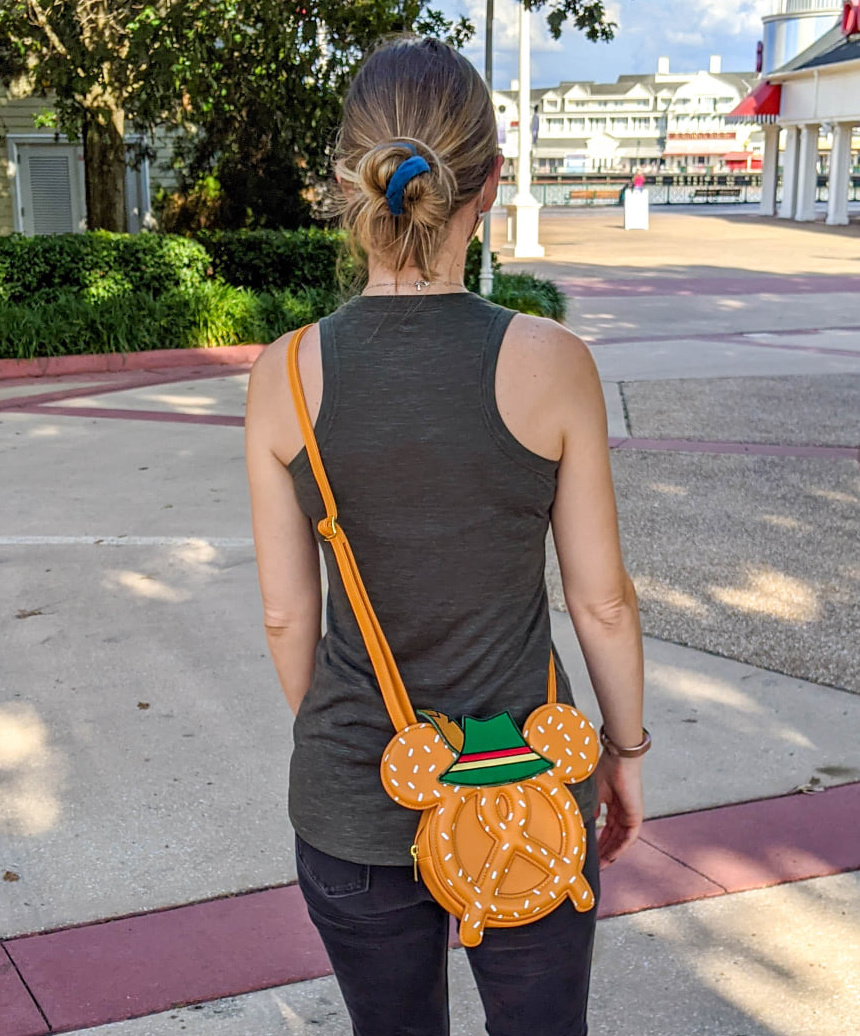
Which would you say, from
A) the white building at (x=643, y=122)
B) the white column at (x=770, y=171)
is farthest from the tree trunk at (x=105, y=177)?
the white building at (x=643, y=122)

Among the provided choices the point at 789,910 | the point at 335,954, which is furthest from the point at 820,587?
the point at 335,954

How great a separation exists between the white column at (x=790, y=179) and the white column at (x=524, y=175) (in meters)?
19.2

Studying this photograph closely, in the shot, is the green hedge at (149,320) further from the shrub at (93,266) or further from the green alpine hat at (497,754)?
the green alpine hat at (497,754)

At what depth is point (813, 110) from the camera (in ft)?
132

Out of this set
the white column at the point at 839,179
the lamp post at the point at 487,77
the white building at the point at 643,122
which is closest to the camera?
the lamp post at the point at 487,77

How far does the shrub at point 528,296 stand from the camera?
1345 cm

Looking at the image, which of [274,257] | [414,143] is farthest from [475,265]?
[414,143]

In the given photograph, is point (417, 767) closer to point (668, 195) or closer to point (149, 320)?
point (149, 320)

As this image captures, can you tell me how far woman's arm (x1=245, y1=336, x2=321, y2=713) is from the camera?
159 centimetres

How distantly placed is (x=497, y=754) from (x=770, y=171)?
1893 inches

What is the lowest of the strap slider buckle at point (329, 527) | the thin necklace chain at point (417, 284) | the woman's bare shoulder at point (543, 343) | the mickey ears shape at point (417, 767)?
the mickey ears shape at point (417, 767)

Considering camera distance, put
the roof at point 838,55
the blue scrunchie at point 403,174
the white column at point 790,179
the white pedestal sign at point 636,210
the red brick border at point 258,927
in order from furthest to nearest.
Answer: the white column at point 790,179 → the roof at point 838,55 → the white pedestal sign at point 636,210 → the red brick border at point 258,927 → the blue scrunchie at point 403,174

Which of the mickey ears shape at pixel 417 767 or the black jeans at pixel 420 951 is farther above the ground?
the mickey ears shape at pixel 417 767

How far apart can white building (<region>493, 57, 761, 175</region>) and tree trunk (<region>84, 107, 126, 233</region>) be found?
407 feet
